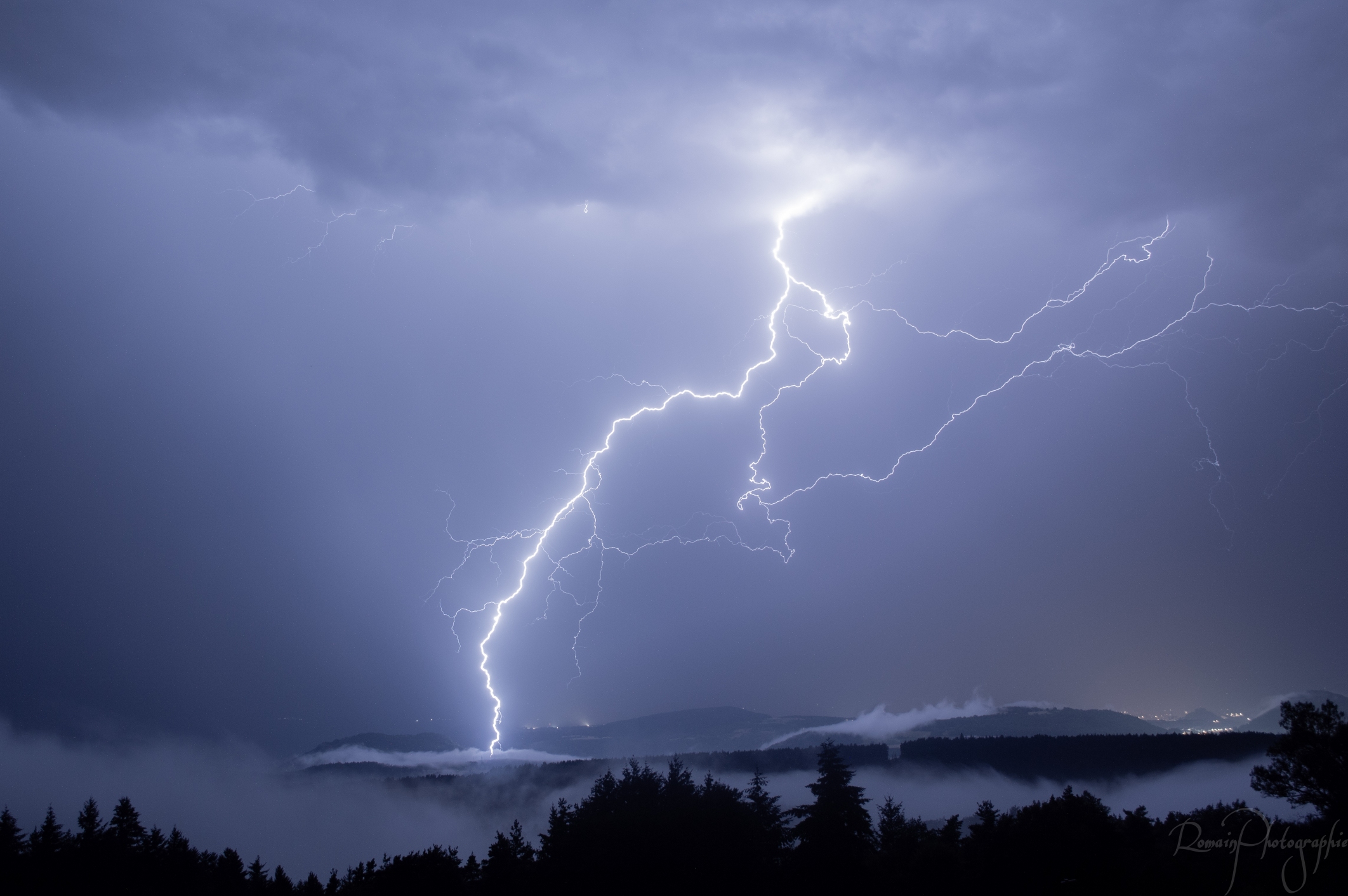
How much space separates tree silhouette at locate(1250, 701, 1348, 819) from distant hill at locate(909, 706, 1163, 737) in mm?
102720

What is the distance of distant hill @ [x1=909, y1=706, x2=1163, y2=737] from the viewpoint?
117m

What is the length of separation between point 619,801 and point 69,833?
19.5m

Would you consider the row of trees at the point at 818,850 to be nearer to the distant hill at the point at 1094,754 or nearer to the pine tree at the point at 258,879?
the pine tree at the point at 258,879

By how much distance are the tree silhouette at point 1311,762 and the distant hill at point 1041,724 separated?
10272cm

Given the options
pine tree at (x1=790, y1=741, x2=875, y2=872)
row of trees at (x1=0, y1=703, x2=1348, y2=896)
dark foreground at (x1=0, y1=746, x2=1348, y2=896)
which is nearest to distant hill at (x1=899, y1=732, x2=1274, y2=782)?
dark foreground at (x1=0, y1=746, x2=1348, y2=896)

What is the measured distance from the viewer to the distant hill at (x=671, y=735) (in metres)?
136

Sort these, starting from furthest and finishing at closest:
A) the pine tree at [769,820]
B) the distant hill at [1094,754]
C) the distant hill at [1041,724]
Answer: the distant hill at [1041,724] < the distant hill at [1094,754] < the pine tree at [769,820]

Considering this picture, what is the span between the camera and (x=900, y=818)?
24.8 meters

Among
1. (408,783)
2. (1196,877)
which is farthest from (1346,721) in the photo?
(408,783)

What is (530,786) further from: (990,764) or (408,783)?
(990,764)

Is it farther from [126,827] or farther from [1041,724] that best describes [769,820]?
[1041,724]

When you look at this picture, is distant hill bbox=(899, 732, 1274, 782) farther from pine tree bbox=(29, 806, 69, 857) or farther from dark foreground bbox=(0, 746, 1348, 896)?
pine tree bbox=(29, 806, 69, 857)

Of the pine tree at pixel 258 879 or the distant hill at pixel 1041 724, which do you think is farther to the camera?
the distant hill at pixel 1041 724

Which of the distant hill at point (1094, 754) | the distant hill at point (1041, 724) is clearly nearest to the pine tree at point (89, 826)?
the distant hill at point (1094, 754)
